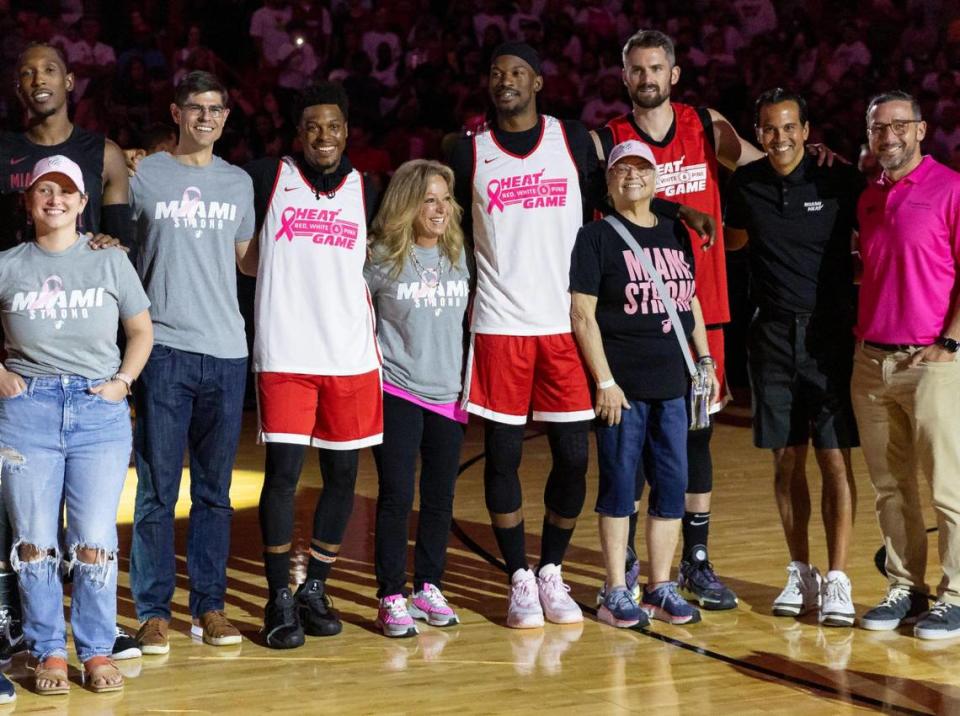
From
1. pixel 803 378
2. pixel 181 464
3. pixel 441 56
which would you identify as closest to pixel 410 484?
pixel 181 464

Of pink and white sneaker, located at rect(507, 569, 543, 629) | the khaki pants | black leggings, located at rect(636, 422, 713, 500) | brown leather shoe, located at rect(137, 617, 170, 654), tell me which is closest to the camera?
brown leather shoe, located at rect(137, 617, 170, 654)

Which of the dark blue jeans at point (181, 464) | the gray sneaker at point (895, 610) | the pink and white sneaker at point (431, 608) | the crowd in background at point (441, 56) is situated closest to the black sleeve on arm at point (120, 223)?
the dark blue jeans at point (181, 464)

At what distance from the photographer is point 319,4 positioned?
37.3 feet

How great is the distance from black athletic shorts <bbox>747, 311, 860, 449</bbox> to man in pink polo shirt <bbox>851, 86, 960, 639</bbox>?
0.12 meters

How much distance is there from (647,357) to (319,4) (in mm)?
7243

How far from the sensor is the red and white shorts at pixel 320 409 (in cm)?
468

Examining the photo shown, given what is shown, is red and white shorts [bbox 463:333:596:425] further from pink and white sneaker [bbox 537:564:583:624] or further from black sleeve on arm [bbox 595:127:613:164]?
black sleeve on arm [bbox 595:127:613:164]

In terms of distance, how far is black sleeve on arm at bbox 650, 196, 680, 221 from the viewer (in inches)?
200

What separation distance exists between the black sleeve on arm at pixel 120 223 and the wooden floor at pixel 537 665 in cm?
133

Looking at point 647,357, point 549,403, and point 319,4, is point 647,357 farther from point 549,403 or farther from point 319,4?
point 319,4

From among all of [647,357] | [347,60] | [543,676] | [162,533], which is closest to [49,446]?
[162,533]

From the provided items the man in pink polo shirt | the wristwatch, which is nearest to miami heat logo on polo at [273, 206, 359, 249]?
the man in pink polo shirt

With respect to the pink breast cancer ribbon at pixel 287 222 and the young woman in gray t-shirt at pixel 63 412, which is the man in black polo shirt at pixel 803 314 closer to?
the pink breast cancer ribbon at pixel 287 222

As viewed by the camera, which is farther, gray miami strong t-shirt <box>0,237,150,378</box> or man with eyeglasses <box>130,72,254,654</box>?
man with eyeglasses <box>130,72,254,654</box>
